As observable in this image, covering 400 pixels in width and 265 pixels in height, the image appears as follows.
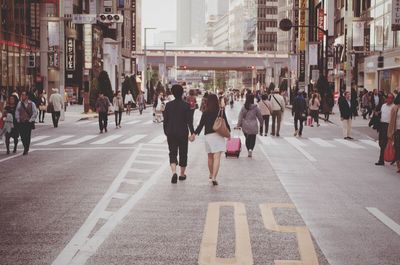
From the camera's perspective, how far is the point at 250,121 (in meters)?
21.8

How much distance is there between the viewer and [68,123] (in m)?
42.1

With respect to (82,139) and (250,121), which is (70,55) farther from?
(250,121)

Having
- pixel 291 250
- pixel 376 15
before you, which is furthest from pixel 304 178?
pixel 376 15

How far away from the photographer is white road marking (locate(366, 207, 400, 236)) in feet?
33.1

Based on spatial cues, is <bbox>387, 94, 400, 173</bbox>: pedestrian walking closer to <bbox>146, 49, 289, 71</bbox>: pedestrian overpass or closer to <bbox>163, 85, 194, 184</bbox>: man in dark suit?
<bbox>163, 85, 194, 184</bbox>: man in dark suit

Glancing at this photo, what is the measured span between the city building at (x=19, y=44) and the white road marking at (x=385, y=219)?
4286 cm

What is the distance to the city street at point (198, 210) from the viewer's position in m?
8.27

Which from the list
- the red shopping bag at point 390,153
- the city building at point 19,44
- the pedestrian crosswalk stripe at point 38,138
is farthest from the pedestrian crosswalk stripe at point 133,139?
the city building at point 19,44

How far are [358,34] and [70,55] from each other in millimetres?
30744

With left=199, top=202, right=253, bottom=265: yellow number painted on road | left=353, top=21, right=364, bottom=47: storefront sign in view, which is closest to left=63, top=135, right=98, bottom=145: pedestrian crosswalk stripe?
left=199, top=202, right=253, bottom=265: yellow number painted on road

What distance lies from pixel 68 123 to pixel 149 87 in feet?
174

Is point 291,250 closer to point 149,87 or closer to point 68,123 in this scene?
point 68,123

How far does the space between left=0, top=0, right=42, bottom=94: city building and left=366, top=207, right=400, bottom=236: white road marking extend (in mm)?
42859

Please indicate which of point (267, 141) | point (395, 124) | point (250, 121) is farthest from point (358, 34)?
point (395, 124)
